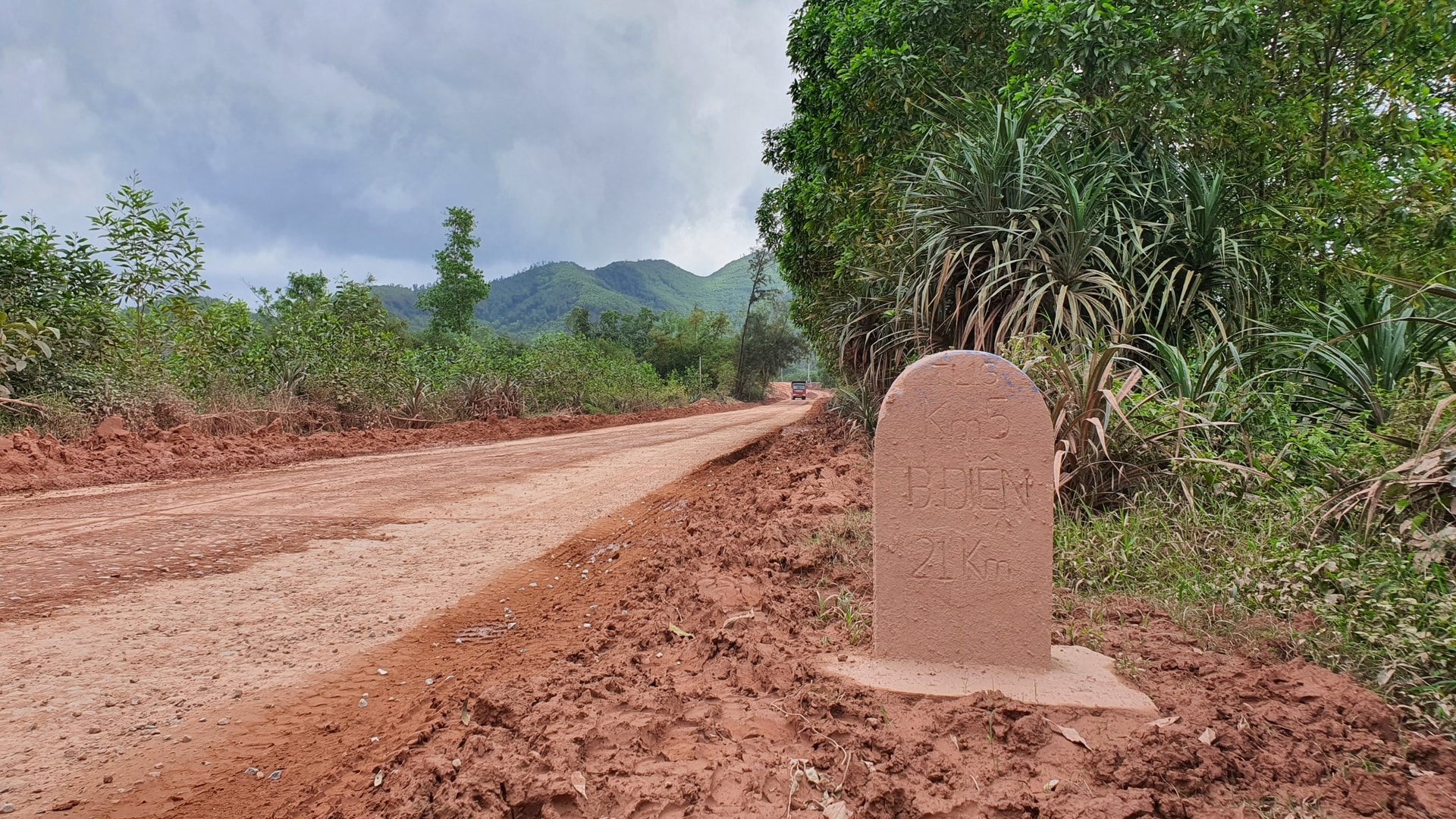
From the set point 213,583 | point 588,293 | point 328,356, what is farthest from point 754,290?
point 588,293

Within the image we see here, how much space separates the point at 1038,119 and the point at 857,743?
22.6ft

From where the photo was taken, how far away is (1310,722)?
2.13m

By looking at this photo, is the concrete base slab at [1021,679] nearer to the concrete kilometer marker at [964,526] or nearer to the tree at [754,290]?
the concrete kilometer marker at [964,526]

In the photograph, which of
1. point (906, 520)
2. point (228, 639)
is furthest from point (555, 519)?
point (906, 520)

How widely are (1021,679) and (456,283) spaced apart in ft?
111

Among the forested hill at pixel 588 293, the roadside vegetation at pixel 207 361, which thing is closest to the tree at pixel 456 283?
the roadside vegetation at pixel 207 361

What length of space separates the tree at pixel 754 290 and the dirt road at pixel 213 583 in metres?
30.1

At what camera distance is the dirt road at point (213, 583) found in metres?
2.63

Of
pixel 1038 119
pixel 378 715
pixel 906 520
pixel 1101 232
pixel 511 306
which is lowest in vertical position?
pixel 378 715

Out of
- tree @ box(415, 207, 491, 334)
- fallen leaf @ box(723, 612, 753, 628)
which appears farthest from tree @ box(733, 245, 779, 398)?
fallen leaf @ box(723, 612, 753, 628)

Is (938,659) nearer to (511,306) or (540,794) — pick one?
(540,794)

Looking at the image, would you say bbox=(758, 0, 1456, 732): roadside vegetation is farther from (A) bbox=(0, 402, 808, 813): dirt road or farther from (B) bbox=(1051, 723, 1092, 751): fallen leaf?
(A) bbox=(0, 402, 808, 813): dirt road

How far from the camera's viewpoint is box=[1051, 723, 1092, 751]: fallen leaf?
7.13ft

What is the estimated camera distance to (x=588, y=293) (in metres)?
110
